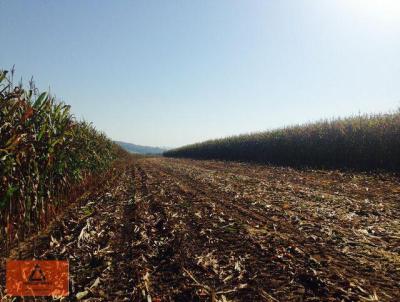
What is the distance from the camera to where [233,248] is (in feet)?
13.9

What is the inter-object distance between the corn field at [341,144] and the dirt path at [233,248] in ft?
22.0

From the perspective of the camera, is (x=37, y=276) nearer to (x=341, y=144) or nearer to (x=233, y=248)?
(x=233, y=248)

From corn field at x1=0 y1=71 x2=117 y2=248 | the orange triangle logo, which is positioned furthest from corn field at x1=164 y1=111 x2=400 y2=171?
the orange triangle logo

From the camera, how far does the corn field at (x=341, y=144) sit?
13578 mm

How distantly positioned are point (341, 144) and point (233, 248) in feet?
44.5

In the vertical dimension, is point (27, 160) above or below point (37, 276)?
above

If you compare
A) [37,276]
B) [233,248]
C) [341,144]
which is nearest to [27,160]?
[37,276]

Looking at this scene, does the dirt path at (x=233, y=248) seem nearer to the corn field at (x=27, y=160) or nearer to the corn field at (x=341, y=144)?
the corn field at (x=27, y=160)

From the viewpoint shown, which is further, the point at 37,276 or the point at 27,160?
the point at 27,160

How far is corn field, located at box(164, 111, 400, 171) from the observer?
13578mm

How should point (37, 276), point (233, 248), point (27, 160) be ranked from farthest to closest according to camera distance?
1. point (27, 160)
2. point (233, 248)
3. point (37, 276)

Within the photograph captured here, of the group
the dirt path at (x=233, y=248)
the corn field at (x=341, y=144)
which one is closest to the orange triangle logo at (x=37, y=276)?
the dirt path at (x=233, y=248)

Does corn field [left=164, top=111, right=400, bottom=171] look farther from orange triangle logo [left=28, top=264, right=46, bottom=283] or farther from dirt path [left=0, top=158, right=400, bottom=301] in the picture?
orange triangle logo [left=28, top=264, right=46, bottom=283]

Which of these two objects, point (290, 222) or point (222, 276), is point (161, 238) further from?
point (290, 222)
